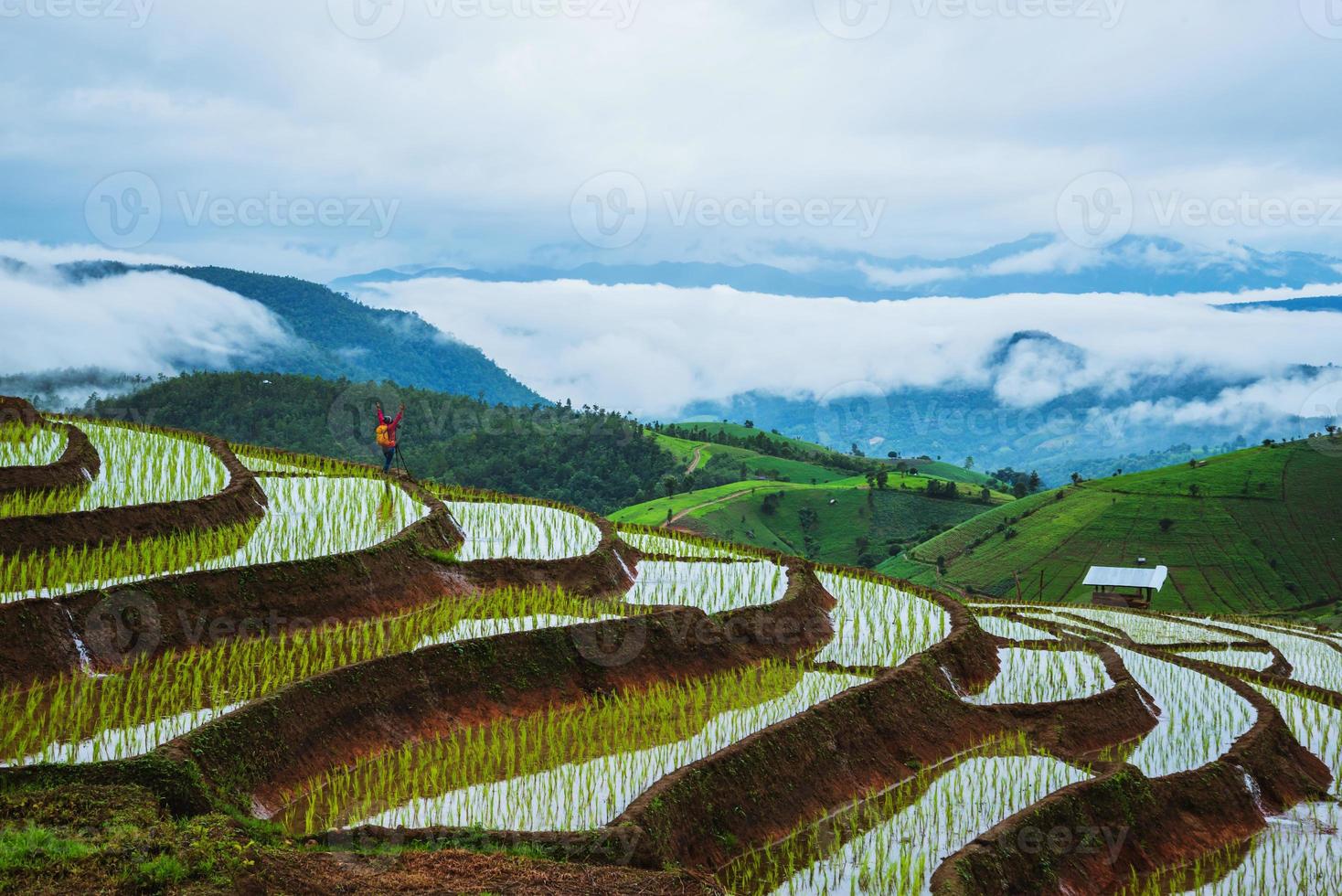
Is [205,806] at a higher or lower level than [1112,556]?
higher

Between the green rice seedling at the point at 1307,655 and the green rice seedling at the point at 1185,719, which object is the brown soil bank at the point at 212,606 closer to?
the green rice seedling at the point at 1185,719

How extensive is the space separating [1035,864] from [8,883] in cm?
818

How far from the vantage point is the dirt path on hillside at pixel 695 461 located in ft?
445

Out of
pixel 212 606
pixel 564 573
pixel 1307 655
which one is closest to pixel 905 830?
pixel 212 606

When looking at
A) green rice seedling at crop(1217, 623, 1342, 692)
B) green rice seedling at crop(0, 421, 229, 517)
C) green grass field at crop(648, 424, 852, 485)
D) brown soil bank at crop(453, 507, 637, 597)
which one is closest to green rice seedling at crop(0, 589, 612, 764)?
brown soil bank at crop(453, 507, 637, 597)

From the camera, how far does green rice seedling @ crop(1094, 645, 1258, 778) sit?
14.3 metres

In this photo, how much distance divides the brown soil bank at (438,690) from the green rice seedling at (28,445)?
913cm

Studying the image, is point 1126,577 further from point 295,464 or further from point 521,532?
point 295,464

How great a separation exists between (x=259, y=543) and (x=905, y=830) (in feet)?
34.0

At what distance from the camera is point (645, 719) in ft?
43.7

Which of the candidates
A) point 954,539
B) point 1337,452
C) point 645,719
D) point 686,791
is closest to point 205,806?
point 686,791

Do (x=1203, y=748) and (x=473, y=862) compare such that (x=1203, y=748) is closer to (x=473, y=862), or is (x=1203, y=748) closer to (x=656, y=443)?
(x=473, y=862)

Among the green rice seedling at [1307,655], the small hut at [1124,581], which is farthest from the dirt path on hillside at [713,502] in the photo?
the green rice seedling at [1307,655]

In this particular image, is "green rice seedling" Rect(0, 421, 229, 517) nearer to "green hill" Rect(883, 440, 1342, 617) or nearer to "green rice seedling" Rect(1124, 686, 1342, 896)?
"green rice seedling" Rect(1124, 686, 1342, 896)
